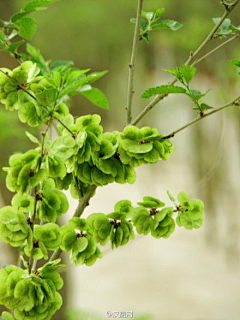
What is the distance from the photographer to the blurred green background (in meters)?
1.98

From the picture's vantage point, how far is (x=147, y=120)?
2.22 m

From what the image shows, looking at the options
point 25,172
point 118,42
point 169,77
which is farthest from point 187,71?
point 169,77

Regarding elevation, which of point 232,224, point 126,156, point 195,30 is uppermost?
point 195,30

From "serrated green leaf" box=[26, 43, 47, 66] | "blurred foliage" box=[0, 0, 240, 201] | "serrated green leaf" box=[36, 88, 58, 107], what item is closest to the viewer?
"serrated green leaf" box=[36, 88, 58, 107]

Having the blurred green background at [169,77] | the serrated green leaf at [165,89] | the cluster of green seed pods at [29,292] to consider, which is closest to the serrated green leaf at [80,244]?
the cluster of green seed pods at [29,292]

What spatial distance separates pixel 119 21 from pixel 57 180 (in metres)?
1.79

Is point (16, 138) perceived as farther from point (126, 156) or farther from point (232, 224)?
point (232, 224)

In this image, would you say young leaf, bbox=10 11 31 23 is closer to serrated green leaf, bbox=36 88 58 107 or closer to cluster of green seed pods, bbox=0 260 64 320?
serrated green leaf, bbox=36 88 58 107

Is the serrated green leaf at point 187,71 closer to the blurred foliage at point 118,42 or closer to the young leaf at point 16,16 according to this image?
the young leaf at point 16,16

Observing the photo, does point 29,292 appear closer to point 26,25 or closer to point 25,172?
point 25,172

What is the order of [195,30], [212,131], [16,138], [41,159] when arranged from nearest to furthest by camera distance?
1. [41,159]
2. [16,138]
3. [195,30]
4. [212,131]

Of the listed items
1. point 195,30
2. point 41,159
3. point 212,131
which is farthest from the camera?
point 212,131

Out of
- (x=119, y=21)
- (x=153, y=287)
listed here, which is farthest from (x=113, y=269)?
(x=119, y=21)

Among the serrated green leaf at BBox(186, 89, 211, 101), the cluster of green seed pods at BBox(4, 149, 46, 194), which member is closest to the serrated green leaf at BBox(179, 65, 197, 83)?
the serrated green leaf at BBox(186, 89, 211, 101)
